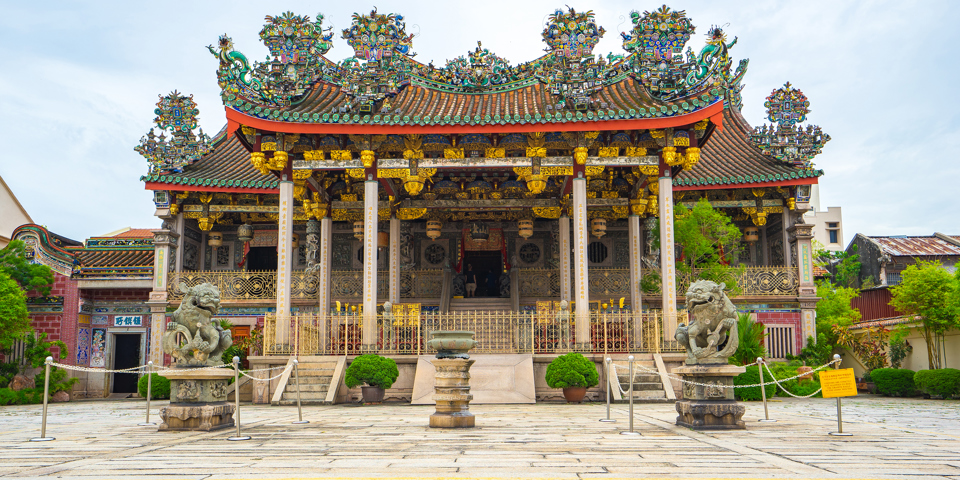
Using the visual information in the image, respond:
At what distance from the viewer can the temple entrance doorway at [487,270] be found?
2341 cm

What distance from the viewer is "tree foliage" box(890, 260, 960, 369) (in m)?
17.1

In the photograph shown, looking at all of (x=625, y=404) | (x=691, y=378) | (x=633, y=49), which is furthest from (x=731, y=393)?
(x=633, y=49)

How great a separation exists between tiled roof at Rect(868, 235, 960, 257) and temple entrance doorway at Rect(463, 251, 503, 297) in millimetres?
19221

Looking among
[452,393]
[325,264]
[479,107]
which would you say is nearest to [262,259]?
[325,264]

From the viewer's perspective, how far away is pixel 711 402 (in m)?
8.92

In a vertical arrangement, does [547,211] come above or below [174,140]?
below

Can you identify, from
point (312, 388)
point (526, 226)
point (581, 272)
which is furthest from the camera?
point (526, 226)

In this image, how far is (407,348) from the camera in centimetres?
1555

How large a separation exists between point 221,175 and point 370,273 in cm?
710

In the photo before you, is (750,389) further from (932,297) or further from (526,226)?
(526,226)

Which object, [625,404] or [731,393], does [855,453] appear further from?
[625,404]

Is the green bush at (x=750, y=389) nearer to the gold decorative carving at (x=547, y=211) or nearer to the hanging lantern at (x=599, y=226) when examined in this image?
the hanging lantern at (x=599, y=226)

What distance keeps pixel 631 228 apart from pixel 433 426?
11736 mm

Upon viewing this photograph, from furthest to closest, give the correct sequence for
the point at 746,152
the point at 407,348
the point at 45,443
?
1. the point at 746,152
2. the point at 407,348
3. the point at 45,443
